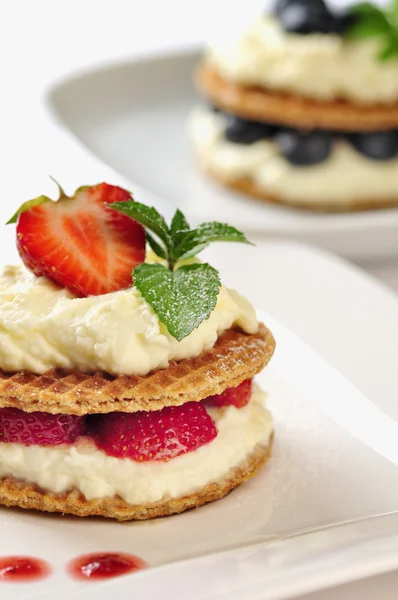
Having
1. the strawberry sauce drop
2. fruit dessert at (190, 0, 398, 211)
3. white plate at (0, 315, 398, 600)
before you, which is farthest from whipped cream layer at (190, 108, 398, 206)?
the strawberry sauce drop

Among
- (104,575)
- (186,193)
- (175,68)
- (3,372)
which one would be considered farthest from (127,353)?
(175,68)

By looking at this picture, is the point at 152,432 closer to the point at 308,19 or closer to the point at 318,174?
the point at 318,174

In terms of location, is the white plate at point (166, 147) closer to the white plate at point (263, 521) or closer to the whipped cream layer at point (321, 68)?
the whipped cream layer at point (321, 68)

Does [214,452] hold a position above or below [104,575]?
above

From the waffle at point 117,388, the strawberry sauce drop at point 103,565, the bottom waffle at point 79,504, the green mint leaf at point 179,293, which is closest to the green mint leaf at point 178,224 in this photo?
the green mint leaf at point 179,293

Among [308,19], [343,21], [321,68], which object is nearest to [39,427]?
[321,68]

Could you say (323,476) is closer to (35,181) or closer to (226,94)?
(226,94)

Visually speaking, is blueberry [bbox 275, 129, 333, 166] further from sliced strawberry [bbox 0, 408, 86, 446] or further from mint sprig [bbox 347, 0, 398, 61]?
sliced strawberry [bbox 0, 408, 86, 446]
